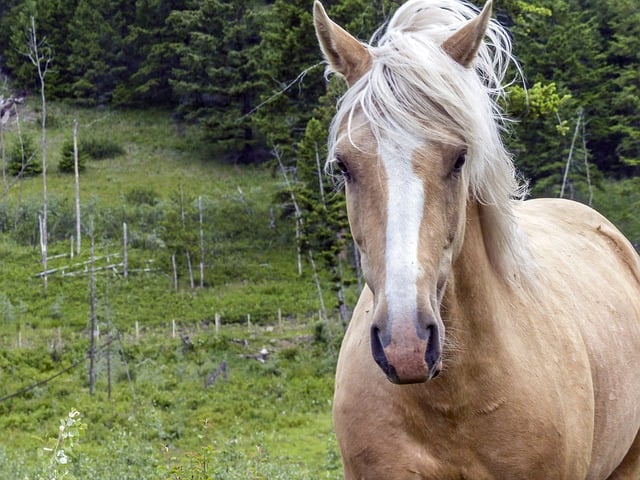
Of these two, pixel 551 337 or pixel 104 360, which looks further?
pixel 104 360

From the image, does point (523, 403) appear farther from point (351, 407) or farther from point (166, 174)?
point (166, 174)

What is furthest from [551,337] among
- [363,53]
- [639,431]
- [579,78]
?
[579,78]

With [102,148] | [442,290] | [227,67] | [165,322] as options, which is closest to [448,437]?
[442,290]

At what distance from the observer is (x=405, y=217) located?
2.26m

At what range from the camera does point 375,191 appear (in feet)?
7.75

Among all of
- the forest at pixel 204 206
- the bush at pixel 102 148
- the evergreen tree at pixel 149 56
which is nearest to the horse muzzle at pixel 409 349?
the forest at pixel 204 206

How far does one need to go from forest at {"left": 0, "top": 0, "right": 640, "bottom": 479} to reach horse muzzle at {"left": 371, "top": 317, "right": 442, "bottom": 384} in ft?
6.19

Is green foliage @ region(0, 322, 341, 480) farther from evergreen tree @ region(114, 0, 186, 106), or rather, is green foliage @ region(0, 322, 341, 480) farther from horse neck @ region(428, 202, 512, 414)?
evergreen tree @ region(114, 0, 186, 106)

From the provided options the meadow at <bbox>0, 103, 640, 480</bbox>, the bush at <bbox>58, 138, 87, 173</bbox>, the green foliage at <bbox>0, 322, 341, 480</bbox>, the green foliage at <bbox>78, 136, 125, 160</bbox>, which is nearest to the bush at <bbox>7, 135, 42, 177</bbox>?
the meadow at <bbox>0, 103, 640, 480</bbox>

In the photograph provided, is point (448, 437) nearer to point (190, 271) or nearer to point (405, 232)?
point (405, 232)

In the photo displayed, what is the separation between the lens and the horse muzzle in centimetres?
209

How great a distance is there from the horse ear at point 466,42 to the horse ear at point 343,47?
28 cm

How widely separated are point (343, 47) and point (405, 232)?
0.81 m

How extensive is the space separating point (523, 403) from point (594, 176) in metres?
28.5
